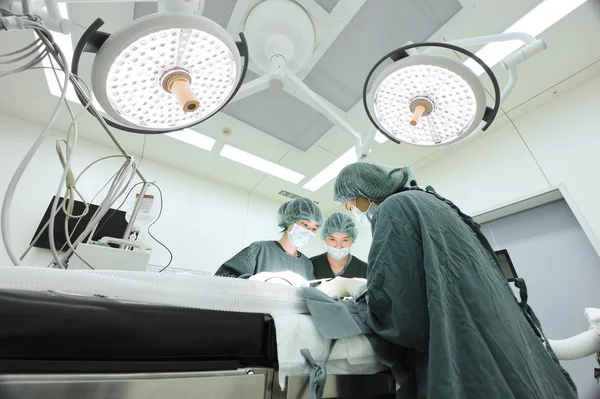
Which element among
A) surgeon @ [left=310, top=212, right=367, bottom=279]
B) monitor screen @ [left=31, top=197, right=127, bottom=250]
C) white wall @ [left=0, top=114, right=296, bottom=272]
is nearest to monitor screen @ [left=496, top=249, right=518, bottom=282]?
surgeon @ [left=310, top=212, right=367, bottom=279]

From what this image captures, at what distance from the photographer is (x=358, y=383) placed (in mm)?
535

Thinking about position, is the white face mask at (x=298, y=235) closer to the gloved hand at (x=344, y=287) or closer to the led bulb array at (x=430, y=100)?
the gloved hand at (x=344, y=287)

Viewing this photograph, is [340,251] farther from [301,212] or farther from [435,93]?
[435,93]

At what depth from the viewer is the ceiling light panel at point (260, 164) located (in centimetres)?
245

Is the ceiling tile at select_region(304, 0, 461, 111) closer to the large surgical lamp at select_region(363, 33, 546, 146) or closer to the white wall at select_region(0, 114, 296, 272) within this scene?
the large surgical lamp at select_region(363, 33, 546, 146)

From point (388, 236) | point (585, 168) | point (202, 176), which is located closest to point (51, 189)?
point (202, 176)

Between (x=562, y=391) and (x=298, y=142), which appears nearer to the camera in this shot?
(x=562, y=391)

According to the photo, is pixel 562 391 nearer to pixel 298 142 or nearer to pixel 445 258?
pixel 445 258

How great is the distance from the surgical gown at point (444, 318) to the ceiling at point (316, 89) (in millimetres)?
1296

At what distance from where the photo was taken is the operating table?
0.29 metres

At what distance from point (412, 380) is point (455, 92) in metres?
0.76

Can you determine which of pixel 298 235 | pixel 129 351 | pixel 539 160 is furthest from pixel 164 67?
pixel 539 160

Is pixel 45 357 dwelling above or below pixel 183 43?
below

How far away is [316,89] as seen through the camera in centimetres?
181
